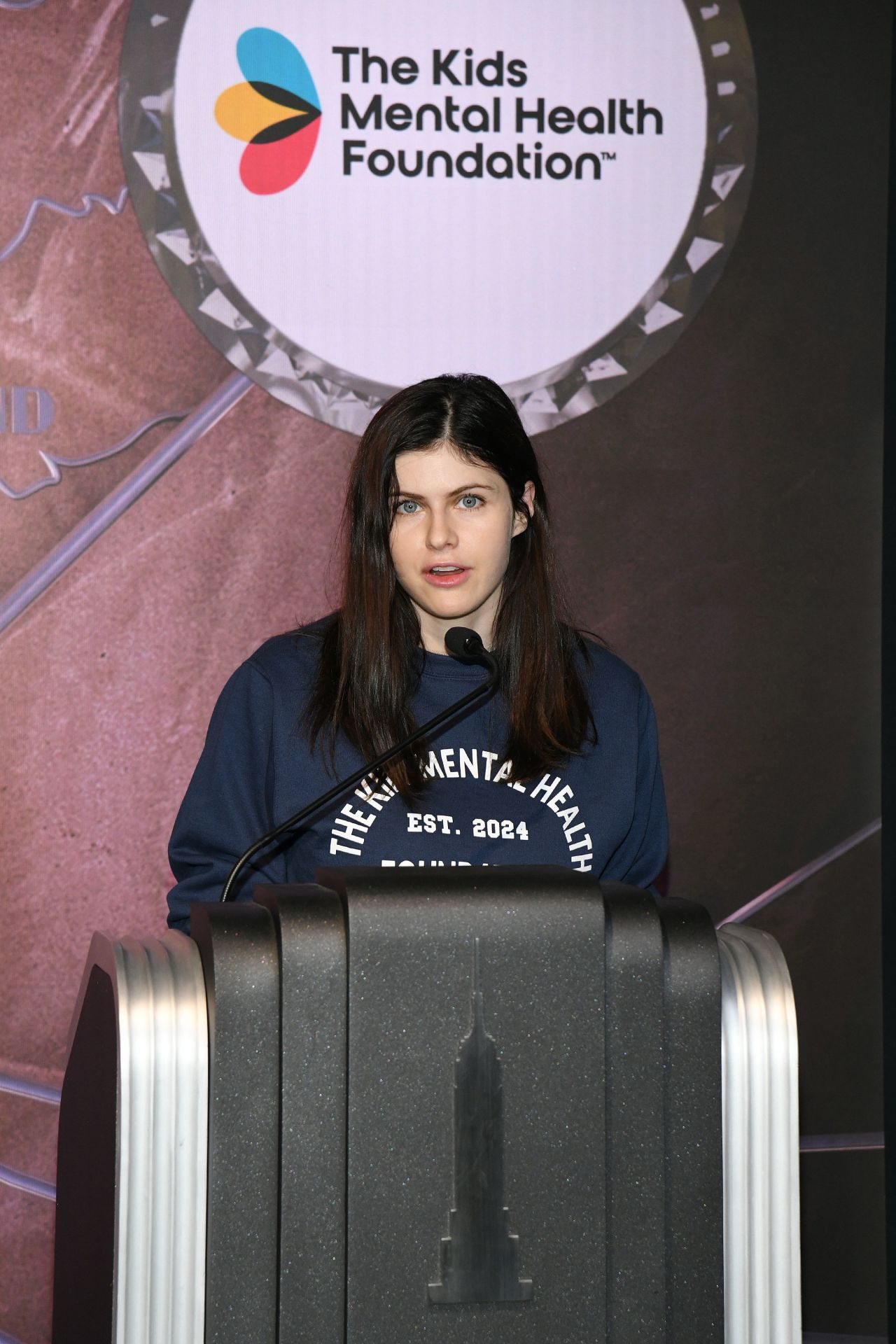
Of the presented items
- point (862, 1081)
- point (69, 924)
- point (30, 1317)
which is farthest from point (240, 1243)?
point (862, 1081)

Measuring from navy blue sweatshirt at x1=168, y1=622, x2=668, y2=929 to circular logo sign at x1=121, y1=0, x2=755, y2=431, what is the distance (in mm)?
705

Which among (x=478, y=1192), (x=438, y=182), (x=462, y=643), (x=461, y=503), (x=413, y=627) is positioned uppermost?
(x=438, y=182)

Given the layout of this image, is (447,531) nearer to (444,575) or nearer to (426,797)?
(444,575)

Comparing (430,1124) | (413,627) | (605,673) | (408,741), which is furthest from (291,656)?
(430,1124)

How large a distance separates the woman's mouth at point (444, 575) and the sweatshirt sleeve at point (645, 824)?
0.27 meters

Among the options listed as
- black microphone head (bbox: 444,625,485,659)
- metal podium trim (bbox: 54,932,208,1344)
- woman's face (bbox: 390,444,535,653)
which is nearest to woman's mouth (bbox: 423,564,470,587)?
woman's face (bbox: 390,444,535,653)

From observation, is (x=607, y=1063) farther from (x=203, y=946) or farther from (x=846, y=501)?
(x=846, y=501)

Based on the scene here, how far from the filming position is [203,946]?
88 cm

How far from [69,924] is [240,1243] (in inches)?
54.7

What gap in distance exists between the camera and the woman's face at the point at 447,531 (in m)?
1.58

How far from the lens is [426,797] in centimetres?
149

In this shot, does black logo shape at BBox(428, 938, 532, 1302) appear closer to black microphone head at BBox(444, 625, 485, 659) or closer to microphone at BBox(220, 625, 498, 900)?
microphone at BBox(220, 625, 498, 900)

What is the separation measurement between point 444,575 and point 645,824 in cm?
37

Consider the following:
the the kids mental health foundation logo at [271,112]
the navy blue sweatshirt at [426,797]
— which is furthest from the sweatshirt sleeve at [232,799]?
the the kids mental health foundation logo at [271,112]
